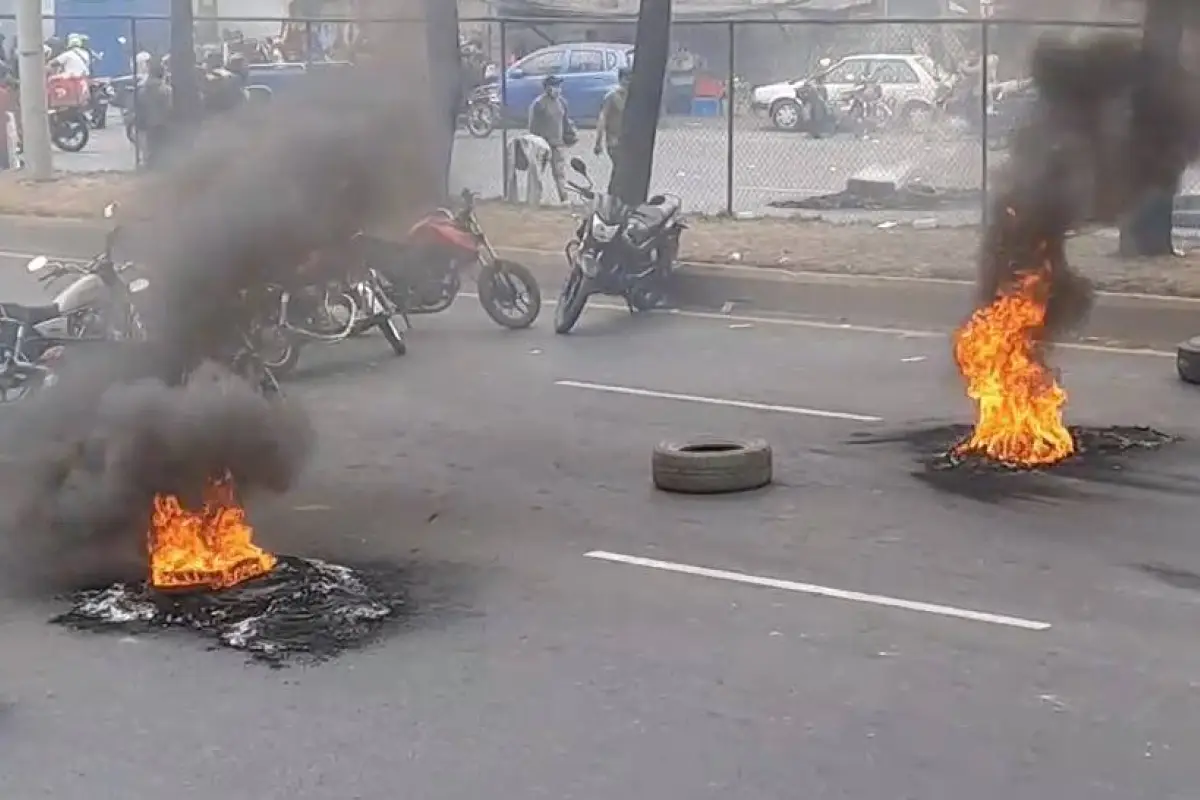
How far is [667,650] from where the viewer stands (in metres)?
6.67

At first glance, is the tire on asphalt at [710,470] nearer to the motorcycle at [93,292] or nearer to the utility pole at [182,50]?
the motorcycle at [93,292]

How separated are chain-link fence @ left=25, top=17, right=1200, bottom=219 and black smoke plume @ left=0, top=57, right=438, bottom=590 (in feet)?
3.26

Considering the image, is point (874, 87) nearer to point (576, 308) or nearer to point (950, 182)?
point (950, 182)

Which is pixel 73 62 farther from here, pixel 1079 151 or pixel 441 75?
pixel 1079 151

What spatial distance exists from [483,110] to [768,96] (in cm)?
923

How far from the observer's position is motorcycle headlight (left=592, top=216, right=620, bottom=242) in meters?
15.0

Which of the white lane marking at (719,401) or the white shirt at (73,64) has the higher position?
the white shirt at (73,64)

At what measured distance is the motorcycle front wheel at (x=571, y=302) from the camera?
47.8 ft

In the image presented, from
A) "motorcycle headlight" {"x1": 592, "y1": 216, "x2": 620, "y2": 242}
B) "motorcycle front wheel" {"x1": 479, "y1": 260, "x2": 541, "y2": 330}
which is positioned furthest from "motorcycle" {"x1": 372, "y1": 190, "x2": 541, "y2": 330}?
"motorcycle headlight" {"x1": 592, "y1": 216, "x2": 620, "y2": 242}

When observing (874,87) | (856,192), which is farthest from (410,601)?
(874,87)

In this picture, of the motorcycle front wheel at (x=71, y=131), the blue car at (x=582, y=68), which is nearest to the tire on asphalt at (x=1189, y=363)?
the blue car at (x=582, y=68)

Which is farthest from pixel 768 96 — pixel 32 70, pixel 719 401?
pixel 719 401

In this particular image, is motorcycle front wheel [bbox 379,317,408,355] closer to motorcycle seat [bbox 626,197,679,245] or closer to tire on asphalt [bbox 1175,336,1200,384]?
motorcycle seat [bbox 626,197,679,245]

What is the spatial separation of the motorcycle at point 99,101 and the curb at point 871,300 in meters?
20.2
